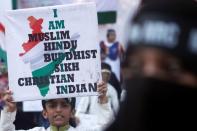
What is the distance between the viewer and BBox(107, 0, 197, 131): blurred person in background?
78.0 inches

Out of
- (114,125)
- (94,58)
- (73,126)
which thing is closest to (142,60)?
(114,125)

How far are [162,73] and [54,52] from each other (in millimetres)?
2813

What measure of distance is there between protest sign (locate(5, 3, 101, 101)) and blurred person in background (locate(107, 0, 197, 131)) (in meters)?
2.64

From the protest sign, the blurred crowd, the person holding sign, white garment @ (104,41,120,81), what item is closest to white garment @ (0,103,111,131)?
the person holding sign

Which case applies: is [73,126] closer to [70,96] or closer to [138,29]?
[70,96]

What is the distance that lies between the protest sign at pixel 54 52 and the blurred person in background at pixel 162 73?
2636 millimetres

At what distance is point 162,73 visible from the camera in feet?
6.54

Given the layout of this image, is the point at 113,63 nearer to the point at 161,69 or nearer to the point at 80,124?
the point at 80,124

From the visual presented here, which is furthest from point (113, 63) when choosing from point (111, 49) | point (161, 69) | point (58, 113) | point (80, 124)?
point (161, 69)

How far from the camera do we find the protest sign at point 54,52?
15.4ft

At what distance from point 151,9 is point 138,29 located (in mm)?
75

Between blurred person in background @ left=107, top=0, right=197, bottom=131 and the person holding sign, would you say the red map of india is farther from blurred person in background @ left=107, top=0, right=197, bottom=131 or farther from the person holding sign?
blurred person in background @ left=107, top=0, right=197, bottom=131

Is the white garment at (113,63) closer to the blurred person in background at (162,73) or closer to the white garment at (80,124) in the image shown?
the white garment at (80,124)

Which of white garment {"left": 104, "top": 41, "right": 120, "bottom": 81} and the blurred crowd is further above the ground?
the blurred crowd
